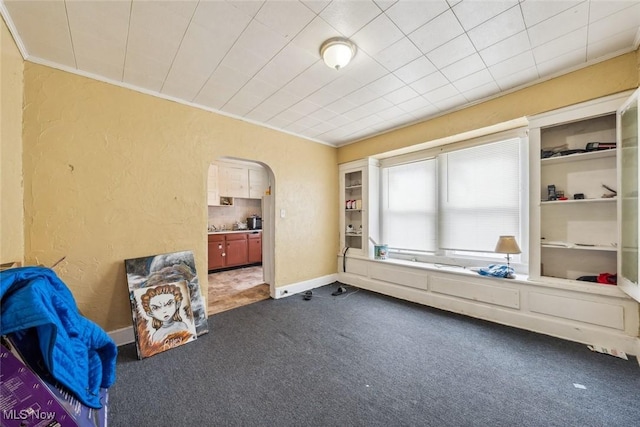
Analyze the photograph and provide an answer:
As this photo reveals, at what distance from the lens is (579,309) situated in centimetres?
242

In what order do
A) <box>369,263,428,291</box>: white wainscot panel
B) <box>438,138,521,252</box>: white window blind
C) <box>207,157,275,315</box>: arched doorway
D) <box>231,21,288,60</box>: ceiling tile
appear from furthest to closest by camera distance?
<box>207,157,275,315</box>: arched doorway → <box>369,263,428,291</box>: white wainscot panel → <box>438,138,521,252</box>: white window blind → <box>231,21,288,60</box>: ceiling tile

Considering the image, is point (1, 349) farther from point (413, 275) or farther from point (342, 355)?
point (413, 275)

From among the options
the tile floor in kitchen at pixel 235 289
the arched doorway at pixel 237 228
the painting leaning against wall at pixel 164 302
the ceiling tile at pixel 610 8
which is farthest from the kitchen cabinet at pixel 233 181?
the ceiling tile at pixel 610 8

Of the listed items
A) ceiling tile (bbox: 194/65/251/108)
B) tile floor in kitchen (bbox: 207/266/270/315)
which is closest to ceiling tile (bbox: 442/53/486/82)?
ceiling tile (bbox: 194/65/251/108)

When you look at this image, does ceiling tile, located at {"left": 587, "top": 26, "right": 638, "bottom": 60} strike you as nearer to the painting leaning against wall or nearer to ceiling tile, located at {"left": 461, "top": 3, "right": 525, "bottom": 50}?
ceiling tile, located at {"left": 461, "top": 3, "right": 525, "bottom": 50}

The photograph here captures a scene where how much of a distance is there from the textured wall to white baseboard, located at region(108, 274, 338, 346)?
4.0 inches

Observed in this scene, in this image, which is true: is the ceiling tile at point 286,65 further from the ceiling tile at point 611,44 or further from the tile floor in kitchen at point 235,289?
the tile floor in kitchen at point 235,289

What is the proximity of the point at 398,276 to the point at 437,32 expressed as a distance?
314 centimetres

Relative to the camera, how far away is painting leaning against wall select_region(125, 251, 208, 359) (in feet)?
7.86

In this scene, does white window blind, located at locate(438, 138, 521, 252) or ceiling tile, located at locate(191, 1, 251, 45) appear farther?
white window blind, located at locate(438, 138, 521, 252)

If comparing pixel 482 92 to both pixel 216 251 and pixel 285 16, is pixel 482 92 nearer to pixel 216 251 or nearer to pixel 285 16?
pixel 285 16

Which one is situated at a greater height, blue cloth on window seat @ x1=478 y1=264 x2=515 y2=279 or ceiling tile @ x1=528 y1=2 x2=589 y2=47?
ceiling tile @ x1=528 y1=2 x2=589 y2=47

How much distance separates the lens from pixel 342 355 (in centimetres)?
229

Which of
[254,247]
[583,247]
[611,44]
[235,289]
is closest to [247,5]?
[611,44]
